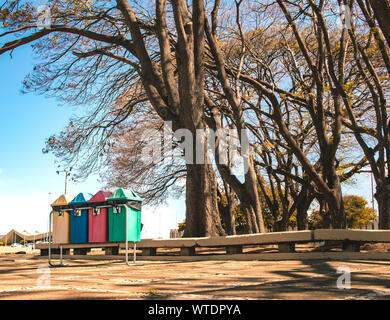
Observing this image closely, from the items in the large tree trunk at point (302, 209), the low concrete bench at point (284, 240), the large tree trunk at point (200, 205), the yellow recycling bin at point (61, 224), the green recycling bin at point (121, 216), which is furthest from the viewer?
the large tree trunk at point (302, 209)

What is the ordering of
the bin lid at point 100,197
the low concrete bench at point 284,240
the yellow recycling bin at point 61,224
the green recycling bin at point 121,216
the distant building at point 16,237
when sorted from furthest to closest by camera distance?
the distant building at point 16,237 → the yellow recycling bin at point 61,224 → the bin lid at point 100,197 → the low concrete bench at point 284,240 → the green recycling bin at point 121,216

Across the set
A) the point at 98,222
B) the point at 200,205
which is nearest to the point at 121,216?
the point at 98,222

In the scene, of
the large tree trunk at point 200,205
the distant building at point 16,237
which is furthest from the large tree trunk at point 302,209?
the distant building at point 16,237

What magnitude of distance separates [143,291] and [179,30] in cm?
997

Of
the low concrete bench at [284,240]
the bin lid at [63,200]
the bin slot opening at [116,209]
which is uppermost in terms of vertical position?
the bin lid at [63,200]

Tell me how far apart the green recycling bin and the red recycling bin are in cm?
12

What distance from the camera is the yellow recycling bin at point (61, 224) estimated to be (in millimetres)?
9578

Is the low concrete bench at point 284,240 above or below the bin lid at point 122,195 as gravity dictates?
below

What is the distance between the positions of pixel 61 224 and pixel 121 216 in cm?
177

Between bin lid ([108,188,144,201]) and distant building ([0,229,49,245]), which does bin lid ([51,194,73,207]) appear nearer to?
bin lid ([108,188,144,201])

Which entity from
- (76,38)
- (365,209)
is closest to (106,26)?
(76,38)

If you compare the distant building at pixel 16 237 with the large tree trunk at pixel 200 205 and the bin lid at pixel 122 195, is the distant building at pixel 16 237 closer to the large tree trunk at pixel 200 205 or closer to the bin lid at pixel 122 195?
the large tree trunk at pixel 200 205

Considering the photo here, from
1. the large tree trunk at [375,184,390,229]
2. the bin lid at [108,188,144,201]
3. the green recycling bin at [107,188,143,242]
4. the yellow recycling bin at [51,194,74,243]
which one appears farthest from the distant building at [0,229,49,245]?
the bin lid at [108,188,144,201]
